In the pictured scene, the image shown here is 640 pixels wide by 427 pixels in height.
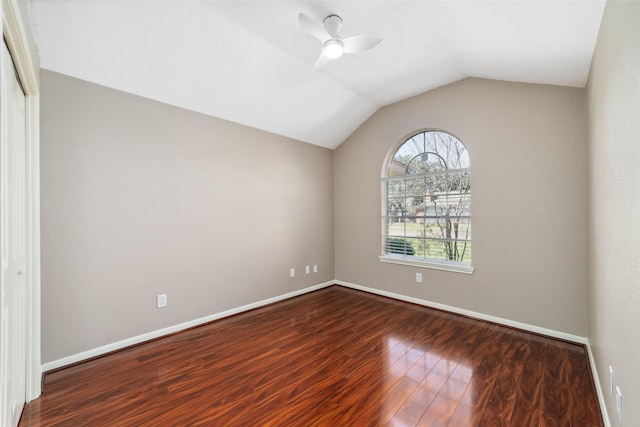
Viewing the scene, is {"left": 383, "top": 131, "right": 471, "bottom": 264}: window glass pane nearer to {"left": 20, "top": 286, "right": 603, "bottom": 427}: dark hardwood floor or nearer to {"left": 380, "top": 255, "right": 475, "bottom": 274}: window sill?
{"left": 380, "top": 255, "right": 475, "bottom": 274}: window sill

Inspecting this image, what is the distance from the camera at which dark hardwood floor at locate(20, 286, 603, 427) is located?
5.59 feet

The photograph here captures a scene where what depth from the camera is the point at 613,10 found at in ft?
4.53

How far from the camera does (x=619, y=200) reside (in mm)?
1316

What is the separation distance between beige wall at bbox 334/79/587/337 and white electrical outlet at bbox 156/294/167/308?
288cm

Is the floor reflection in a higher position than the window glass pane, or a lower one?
lower

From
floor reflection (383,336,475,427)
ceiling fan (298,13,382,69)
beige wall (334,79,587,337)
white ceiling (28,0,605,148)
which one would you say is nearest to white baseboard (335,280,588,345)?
beige wall (334,79,587,337)

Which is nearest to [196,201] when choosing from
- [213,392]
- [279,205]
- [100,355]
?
[279,205]

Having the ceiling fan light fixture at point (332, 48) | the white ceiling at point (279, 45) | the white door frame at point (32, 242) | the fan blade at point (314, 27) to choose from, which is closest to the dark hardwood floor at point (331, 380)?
Result: the white door frame at point (32, 242)

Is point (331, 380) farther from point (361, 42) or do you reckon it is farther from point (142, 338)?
point (361, 42)

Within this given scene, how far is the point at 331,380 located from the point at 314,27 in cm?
264

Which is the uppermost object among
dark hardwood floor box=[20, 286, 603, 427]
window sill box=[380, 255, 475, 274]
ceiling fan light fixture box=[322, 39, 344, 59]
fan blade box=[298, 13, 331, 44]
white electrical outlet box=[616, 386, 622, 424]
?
fan blade box=[298, 13, 331, 44]

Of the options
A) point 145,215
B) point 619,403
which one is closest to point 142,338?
point 145,215

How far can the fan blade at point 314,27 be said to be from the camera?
1.96 metres

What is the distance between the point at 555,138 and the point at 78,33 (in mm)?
4228
